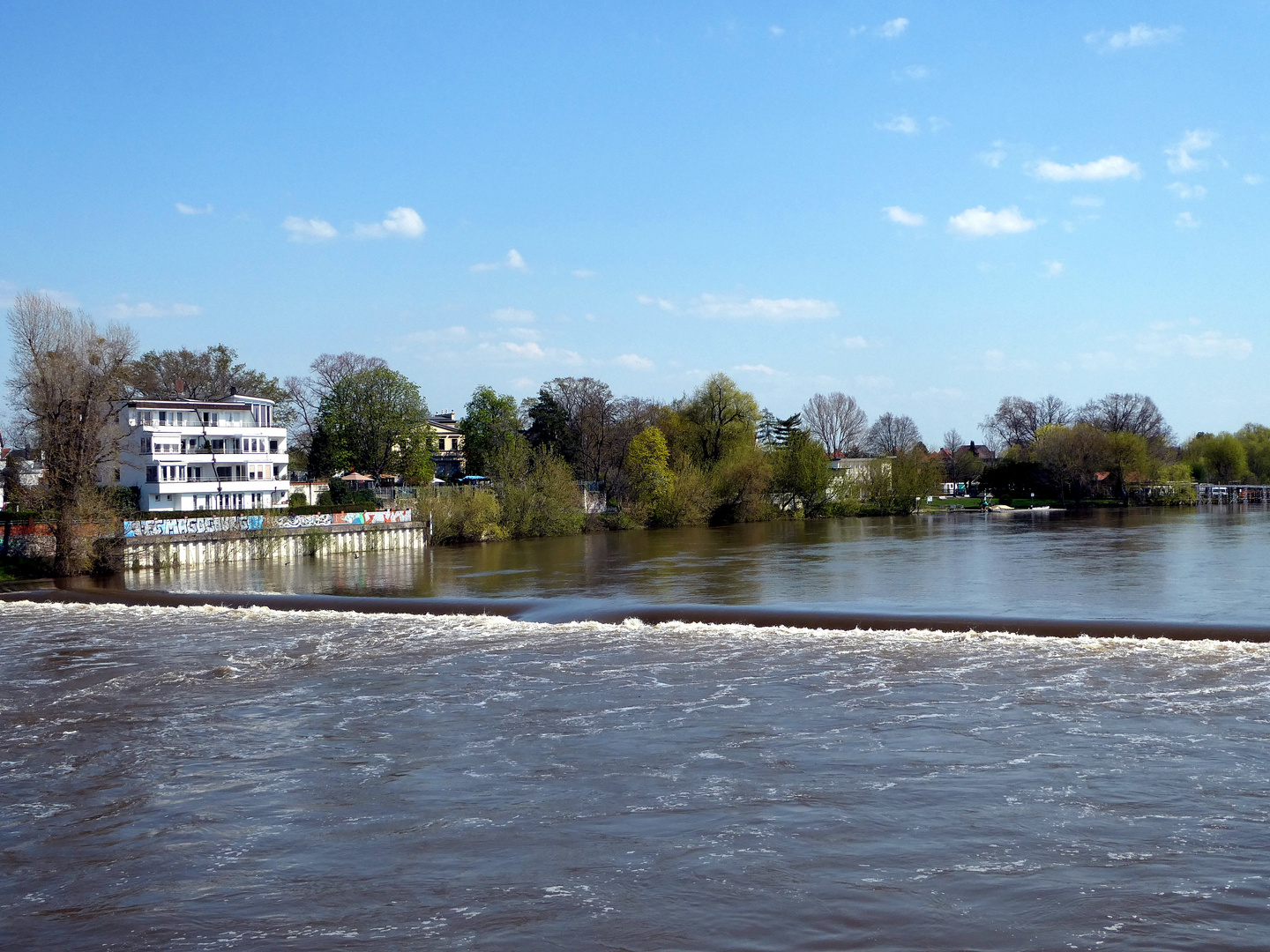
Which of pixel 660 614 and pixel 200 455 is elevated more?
pixel 200 455

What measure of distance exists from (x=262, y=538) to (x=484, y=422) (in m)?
48.4

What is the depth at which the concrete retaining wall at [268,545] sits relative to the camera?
4831 centimetres

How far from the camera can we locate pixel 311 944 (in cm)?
902

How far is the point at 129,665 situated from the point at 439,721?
976cm

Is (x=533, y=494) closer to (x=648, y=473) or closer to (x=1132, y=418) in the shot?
(x=648, y=473)

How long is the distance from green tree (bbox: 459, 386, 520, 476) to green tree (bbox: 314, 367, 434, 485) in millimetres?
11059

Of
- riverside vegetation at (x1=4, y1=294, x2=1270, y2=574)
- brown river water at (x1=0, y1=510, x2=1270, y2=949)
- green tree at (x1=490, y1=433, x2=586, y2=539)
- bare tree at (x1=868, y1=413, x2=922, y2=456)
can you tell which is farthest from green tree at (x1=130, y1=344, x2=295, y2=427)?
bare tree at (x1=868, y1=413, x2=922, y2=456)

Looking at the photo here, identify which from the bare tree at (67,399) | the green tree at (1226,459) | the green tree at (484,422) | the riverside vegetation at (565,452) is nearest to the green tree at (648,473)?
the riverside vegetation at (565,452)

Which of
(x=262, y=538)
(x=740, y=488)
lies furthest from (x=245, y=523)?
(x=740, y=488)

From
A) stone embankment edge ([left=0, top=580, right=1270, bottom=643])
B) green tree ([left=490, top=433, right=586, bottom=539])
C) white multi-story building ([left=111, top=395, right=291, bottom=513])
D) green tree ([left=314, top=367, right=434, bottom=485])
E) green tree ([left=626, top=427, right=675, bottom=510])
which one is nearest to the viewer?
stone embankment edge ([left=0, top=580, right=1270, bottom=643])

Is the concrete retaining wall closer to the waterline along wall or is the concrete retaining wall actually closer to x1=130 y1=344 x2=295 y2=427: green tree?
the waterline along wall

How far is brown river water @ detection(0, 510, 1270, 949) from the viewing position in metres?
9.51

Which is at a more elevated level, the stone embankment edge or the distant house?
the distant house

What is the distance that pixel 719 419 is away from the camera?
9419 cm
